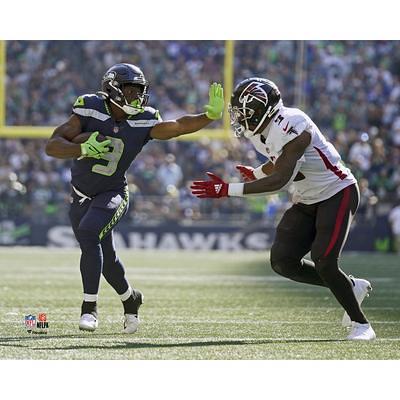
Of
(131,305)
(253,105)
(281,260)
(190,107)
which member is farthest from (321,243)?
(190,107)

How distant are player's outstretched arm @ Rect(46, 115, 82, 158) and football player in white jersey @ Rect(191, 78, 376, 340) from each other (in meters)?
0.78

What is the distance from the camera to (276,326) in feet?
21.8

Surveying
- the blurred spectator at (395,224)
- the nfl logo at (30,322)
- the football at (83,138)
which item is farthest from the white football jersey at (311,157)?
the blurred spectator at (395,224)

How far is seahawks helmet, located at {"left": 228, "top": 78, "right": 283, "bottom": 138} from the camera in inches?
232

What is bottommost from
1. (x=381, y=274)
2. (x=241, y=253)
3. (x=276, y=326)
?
(x=241, y=253)

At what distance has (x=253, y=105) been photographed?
589cm

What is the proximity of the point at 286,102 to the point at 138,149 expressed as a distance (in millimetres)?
12462

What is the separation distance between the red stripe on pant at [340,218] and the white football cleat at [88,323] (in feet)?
Answer: 4.75

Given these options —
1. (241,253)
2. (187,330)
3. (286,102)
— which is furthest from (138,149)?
(286,102)

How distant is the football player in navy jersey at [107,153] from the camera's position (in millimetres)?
6059

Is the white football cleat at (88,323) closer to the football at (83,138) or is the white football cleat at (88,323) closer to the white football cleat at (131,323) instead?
the white football cleat at (131,323)

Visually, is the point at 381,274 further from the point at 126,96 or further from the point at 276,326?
the point at 126,96

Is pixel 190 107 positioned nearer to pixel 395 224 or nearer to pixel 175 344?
pixel 395 224

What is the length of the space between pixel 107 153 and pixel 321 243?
4.65ft
